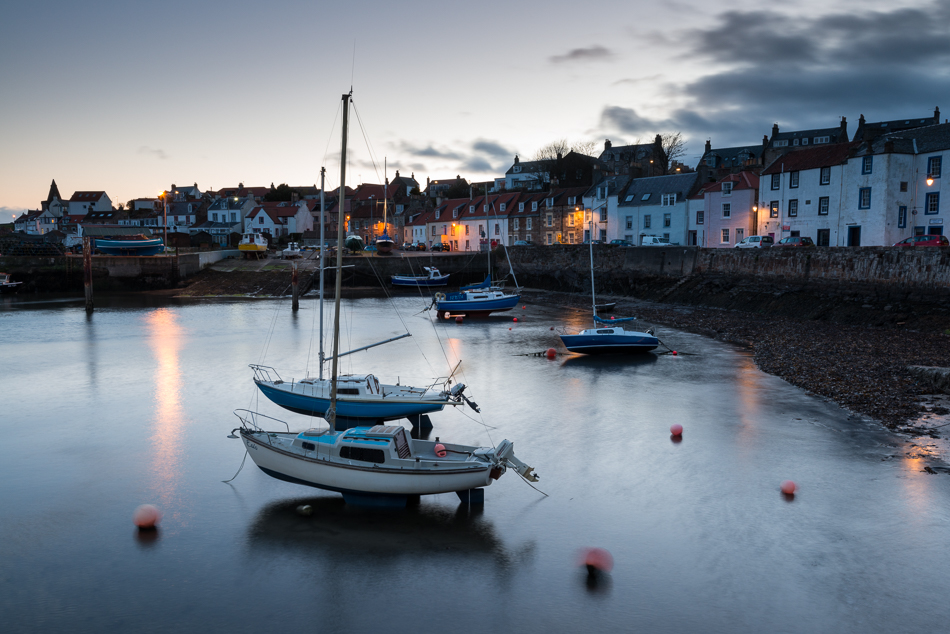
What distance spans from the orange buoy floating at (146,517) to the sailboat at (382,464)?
215 cm

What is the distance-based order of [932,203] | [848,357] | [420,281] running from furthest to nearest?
[420,281] → [932,203] → [848,357]

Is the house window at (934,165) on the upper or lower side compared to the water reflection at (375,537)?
upper

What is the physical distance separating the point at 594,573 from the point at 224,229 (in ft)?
331

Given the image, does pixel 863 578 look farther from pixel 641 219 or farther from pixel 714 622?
pixel 641 219

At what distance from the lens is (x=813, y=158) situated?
49.9 meters

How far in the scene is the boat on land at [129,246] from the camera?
6184 cm

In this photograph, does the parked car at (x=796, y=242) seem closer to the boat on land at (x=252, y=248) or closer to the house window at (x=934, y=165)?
the house window at (x=934, y=165)

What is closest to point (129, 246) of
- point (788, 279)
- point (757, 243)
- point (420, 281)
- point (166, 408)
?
point (420, 281)

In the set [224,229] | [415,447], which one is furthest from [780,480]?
[224,229]

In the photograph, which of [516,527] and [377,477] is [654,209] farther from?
[377,477]

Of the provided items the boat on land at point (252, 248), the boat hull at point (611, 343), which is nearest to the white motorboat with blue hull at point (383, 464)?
the boat hull at point (611, 343)

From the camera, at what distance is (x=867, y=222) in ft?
146

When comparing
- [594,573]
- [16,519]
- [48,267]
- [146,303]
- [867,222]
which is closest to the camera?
[594,573]

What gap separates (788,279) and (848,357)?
55.3 ft
